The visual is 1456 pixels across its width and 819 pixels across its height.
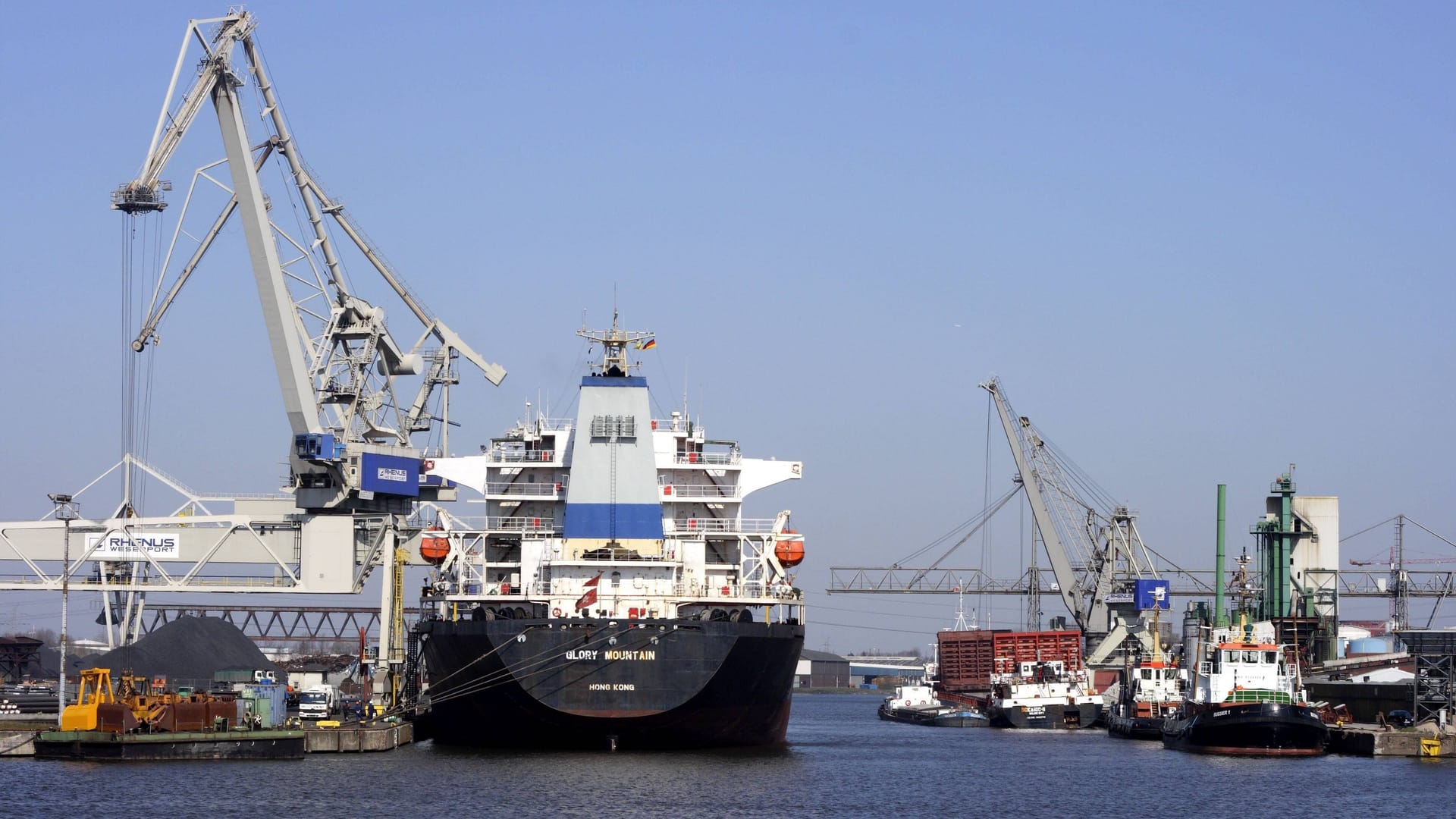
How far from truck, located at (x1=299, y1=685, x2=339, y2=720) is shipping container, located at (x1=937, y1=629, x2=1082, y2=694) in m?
51.6

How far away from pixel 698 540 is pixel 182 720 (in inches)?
727

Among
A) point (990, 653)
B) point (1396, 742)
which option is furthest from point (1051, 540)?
point (1396, 742)

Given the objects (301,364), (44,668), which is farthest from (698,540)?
(44,668)

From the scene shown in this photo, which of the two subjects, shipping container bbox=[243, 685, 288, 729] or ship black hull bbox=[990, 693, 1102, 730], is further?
ship black hull bbox=[990, 693, 1102, 730]

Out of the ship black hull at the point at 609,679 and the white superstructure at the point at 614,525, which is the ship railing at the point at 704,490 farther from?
the ship black hull at the point at 609,679

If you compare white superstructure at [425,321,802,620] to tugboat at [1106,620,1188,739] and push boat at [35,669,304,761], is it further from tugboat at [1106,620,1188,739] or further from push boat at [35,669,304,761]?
tugboat at [1106,620,1188,739]

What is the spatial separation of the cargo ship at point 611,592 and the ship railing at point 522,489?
0.07m

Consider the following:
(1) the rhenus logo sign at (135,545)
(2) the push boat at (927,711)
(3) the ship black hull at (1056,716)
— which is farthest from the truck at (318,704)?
(2) the push boat at (927,711)

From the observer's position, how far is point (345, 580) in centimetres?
8394

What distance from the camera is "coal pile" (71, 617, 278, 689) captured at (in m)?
98.9

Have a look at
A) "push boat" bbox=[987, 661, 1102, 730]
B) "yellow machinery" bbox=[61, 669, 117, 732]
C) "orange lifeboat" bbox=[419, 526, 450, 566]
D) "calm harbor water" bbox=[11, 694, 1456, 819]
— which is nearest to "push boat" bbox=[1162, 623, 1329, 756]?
"calm harbor water" bbox=[11, 694, 1456, 819]

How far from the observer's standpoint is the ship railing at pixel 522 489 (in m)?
64.3

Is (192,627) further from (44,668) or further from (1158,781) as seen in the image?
(1158,781)

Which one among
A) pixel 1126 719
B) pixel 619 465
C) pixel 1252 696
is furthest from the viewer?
pixel 1126 719
